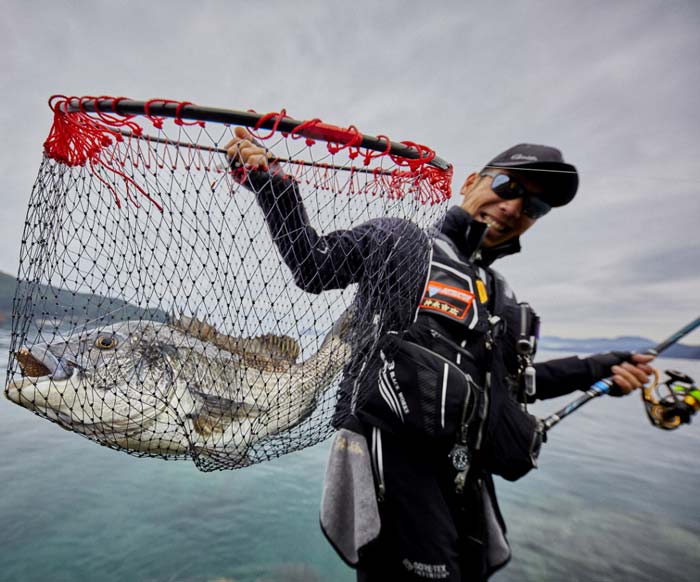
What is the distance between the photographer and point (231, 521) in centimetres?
426

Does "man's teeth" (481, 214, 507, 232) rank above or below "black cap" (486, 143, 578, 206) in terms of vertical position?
below

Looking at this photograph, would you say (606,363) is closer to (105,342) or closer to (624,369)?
(624,369)

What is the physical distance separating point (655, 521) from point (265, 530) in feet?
20.9

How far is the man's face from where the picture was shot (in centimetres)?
176

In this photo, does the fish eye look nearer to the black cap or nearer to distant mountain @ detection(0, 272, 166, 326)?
distant mountain @ detection(0, 272, 166, 326)

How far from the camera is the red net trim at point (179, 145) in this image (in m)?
1.08

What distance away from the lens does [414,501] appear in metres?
1.39

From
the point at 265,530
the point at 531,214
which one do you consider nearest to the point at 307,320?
the point at 531,214

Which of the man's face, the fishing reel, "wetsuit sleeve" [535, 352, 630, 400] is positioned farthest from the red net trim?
the fishing reel

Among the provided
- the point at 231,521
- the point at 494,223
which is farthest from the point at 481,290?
the point at 231,521

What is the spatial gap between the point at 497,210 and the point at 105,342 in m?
2.04

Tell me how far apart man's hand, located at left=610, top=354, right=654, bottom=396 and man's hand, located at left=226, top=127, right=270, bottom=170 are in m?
2.13

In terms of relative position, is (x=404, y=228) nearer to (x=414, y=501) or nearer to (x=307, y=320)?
(x=307, y=320)

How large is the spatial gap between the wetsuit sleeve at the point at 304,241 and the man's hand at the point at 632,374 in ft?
5.26
